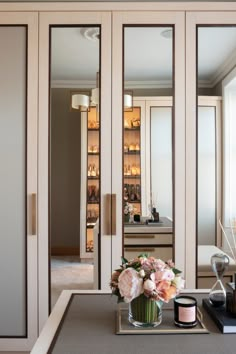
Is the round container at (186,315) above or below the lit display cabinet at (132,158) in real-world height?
below

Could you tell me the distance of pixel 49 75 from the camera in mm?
2605

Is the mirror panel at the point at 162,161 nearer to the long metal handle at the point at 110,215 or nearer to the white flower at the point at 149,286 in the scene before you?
the long metal handle at the point at 110,215

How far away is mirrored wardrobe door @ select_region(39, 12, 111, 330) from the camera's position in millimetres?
2604

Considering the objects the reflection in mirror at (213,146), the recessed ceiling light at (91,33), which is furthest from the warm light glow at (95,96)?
the reflection in mirror at (213,146)

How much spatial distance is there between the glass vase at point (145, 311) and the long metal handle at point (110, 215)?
51.3 inches

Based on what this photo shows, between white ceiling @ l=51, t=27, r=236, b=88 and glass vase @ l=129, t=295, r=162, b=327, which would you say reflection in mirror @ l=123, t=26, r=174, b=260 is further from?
glass vase @ l=129, t=295, r=162, b=327

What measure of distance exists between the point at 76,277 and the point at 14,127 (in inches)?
45.8

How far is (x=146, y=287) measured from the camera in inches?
48.8

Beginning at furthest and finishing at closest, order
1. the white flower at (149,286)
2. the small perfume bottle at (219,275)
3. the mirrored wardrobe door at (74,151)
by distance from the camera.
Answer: the mirrored wardrobe door at (74,151)
the small perfume bottle at (219,275)
the white flower at (149,286)

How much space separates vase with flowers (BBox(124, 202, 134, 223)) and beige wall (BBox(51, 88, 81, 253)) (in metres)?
0.34

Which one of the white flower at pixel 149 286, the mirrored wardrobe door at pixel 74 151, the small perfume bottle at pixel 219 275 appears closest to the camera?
the white flower at pixel 149 286

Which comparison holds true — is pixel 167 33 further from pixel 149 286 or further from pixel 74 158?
pixel 149 286

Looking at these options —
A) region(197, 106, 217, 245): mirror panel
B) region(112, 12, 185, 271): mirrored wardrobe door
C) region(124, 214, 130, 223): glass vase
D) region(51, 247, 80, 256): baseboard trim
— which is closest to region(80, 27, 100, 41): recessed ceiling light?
region(112, 12, 185, 271): mirrored wardrobe door

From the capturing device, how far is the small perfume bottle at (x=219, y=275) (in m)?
1.35
